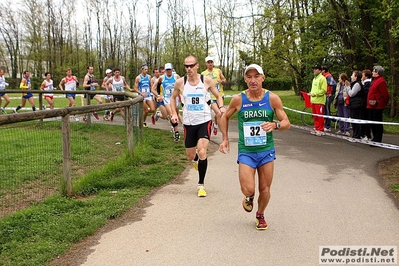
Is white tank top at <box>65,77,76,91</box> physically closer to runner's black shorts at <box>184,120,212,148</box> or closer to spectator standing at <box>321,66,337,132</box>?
spectator standing at <box>321,66,337,132</box>

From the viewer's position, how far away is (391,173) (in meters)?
8.45

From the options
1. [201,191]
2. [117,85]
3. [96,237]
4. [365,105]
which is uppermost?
[117,85]

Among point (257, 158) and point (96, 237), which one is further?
point (257, 158)

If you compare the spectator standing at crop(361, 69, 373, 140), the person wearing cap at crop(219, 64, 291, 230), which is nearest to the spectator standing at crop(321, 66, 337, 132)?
the spectator standing at crop(361, 69, 373, 140)

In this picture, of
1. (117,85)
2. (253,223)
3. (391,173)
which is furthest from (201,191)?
(117,85)

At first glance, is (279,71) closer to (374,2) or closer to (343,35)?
(343,35)

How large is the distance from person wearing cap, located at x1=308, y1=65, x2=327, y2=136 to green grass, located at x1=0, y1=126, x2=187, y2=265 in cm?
553

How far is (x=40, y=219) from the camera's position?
5.52 meters

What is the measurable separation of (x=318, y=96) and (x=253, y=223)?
28.8 feet

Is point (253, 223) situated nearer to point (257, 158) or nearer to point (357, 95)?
point (257, 158)

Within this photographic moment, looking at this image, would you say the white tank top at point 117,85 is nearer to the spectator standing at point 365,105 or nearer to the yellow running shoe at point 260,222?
the spectator standing at point 365,105

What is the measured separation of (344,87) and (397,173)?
5.67 metres

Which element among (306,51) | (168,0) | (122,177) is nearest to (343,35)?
(306,51)

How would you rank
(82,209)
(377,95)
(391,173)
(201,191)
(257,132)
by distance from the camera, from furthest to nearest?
(377,95) → (391,173) → (201,191) → (82,209) → (257,132)
